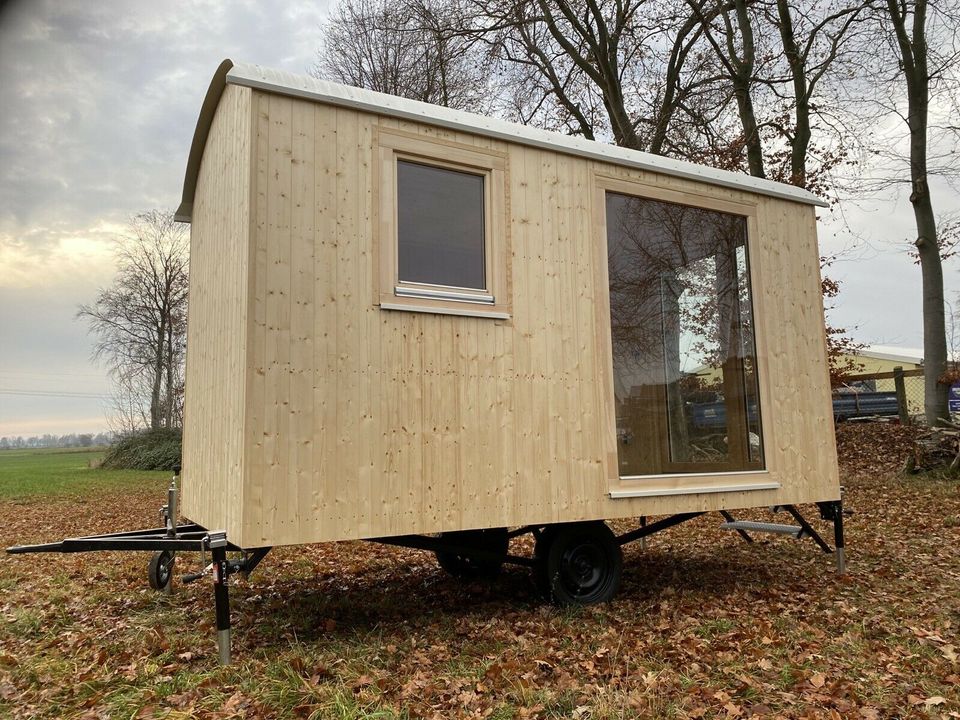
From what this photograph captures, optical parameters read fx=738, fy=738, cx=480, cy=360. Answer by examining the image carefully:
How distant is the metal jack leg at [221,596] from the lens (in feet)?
13.5

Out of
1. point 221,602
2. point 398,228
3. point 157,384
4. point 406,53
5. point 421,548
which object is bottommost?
point 221,602

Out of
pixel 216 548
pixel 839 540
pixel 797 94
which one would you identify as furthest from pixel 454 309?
pixel 797 94

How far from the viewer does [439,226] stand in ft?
16.3

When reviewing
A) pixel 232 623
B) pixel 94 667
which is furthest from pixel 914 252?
pixel 94 667

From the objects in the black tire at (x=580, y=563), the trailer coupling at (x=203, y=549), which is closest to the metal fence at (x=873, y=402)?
the black tire at (x=580, y=563)

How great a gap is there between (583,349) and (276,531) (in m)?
2.49

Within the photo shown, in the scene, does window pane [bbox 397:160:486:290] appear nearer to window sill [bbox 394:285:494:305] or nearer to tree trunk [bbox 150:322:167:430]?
window sill [bbox 394:285:494:305]

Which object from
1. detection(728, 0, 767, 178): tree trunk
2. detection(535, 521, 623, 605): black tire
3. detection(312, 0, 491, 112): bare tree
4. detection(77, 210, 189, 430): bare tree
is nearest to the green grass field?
detection(77, 210, 189, 430): bare tree

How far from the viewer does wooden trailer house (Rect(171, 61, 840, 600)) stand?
4.32m

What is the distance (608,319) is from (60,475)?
774 inches

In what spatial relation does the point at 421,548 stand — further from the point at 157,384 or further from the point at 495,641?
the point at 157,384

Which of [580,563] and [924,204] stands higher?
[924,204]

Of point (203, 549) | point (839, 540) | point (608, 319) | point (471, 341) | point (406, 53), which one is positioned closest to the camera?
point (203, 549)

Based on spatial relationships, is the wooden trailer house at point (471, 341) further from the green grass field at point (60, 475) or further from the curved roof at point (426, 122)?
the green grass field at point (60, 475)
